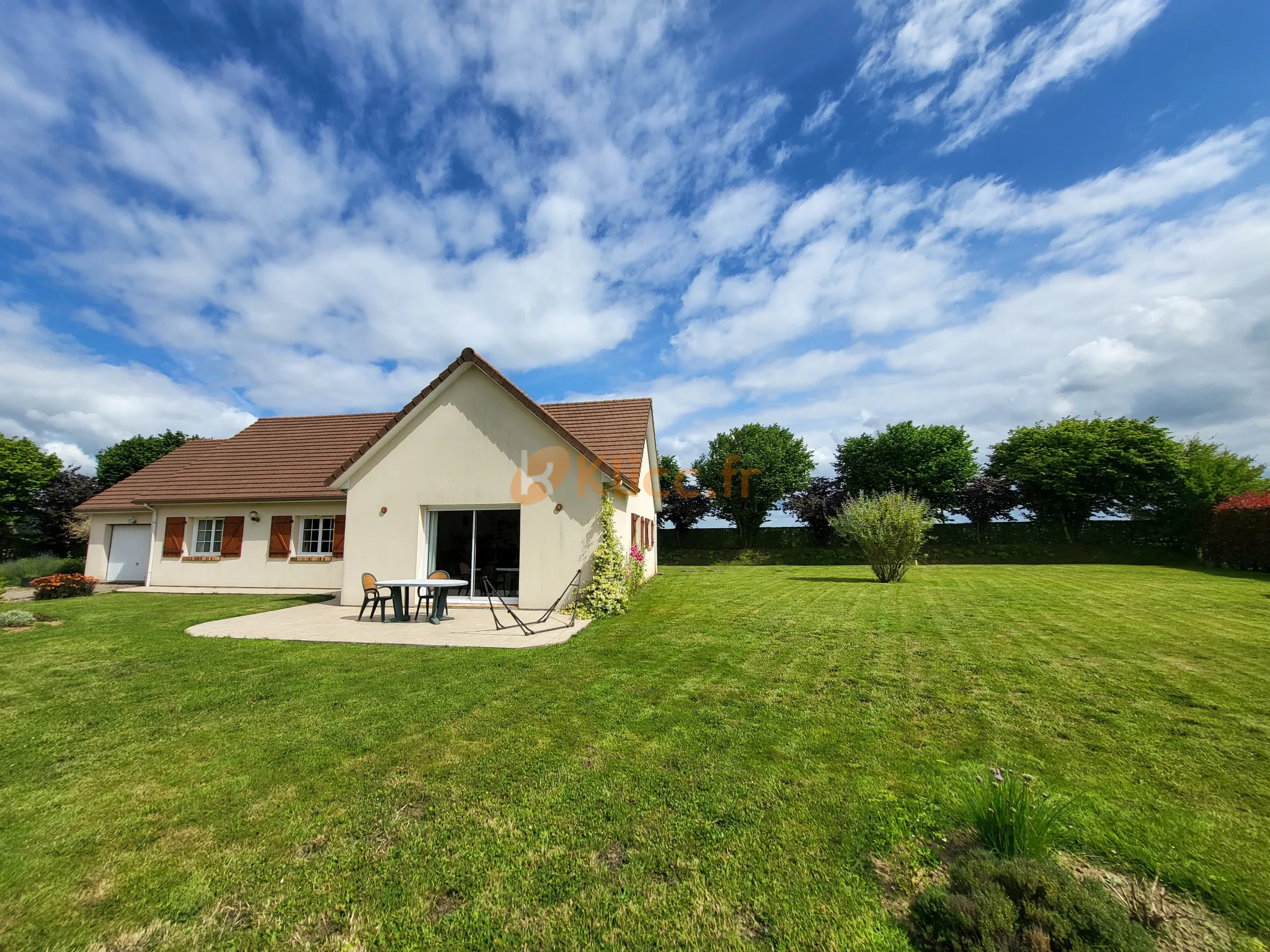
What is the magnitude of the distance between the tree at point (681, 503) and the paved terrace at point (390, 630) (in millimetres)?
22634

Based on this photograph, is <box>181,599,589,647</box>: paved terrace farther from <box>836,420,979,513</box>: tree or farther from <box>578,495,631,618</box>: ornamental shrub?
<box>836,420,979,513</box>: tree

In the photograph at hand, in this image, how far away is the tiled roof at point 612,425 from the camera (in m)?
15.2

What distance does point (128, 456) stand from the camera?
94.7ft

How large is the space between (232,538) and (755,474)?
85.1ft

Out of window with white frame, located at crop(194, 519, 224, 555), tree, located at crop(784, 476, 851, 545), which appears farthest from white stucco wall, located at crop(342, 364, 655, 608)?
tree, located at crop(784, 476, 851, 545)

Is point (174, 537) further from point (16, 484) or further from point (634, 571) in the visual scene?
point (634, 571)

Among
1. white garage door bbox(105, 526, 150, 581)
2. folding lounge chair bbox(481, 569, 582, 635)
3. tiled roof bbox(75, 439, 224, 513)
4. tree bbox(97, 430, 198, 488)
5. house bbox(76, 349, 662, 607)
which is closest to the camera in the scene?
folding lounge chair bbox(481, 569, 582, 635)

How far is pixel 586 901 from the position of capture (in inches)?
107

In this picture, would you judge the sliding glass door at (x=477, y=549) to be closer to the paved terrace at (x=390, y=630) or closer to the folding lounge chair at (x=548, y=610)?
the folding lounge chair at (x=548, y=610)

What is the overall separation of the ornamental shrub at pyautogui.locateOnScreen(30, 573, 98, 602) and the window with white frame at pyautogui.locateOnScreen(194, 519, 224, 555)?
281cm

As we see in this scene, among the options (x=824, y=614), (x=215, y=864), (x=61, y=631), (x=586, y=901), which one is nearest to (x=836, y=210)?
(x=824, y=614)

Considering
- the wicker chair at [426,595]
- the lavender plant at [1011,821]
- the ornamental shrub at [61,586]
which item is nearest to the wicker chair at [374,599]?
the wicker chair at [426,595]

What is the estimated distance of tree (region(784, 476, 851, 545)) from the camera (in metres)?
30.7

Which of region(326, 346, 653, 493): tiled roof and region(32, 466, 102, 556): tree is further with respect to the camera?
region(32, 466, 102, 556): tree
